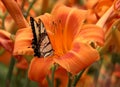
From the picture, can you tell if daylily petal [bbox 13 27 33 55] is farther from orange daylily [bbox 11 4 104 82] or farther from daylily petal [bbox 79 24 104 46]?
daylily petal [bbox 79 24 104 46]

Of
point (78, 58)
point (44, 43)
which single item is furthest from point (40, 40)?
point (78, 58)

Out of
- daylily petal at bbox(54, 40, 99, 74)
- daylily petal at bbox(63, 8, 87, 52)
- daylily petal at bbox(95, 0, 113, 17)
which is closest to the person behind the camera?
daylily petal at bbox(54, 40, 99, 74)

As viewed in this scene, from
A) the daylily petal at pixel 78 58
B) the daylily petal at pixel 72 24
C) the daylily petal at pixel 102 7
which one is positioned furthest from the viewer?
the daylily petal at pixel 102 7

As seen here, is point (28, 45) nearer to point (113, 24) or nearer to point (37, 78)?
point (37, 78)

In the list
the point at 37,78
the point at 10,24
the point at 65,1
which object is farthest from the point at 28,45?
the point at 65,1

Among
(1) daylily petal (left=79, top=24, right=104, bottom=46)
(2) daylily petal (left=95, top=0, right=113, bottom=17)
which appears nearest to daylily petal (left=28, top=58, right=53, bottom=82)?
(1) daylily petal (left=79, top=24, right=104, bottom=46)

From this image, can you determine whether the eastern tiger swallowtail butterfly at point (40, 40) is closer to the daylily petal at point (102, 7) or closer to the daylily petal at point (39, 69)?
the daylily petal at point (39, 69)

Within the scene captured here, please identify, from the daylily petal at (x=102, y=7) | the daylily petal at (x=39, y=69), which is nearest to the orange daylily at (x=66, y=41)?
the daylily petal at (x=39, y=69)
